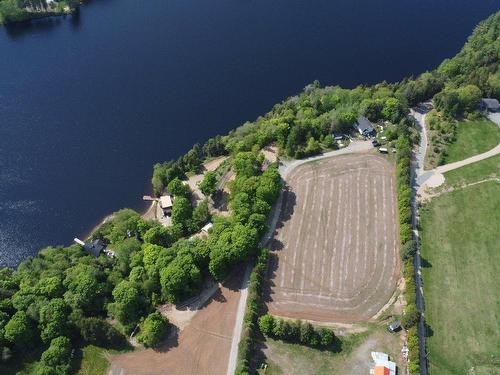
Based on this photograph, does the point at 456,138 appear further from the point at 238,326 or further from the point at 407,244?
the point at 238,326

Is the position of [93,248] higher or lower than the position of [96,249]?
higher

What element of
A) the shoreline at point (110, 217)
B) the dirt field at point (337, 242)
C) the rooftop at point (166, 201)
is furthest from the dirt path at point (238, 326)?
the shoreline at point (110, 217)

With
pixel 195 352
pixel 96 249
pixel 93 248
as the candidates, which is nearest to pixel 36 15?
pixel 93 248

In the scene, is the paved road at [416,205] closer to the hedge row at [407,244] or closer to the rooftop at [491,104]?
the hedge row at [407,244]

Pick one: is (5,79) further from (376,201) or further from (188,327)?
(376,201)

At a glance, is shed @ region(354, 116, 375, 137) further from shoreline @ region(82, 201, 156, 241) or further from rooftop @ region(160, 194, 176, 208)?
shoreline @ region(82, 201, 156, 241)

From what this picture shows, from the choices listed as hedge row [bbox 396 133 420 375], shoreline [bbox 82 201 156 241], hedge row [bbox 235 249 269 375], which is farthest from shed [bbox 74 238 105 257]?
hedge row [bbox 396 133 420 375]

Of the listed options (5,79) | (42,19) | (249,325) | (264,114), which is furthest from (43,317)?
(42,19)
